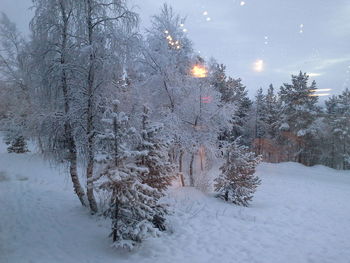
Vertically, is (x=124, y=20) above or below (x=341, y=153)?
above

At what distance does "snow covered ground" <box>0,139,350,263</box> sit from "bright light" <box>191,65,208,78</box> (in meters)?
7.23

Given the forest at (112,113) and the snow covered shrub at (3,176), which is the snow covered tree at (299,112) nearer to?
the forest at (112,113)

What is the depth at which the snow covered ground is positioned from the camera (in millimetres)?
6219

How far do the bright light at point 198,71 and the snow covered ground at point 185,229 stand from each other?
723cm

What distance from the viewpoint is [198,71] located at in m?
15.6

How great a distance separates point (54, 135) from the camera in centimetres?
796

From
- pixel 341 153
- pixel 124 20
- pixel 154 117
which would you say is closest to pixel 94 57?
pixel 124 20

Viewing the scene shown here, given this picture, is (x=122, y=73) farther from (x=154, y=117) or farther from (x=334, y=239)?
(x=334, y=239)

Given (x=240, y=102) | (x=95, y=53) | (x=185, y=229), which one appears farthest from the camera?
(x=240, y=102)

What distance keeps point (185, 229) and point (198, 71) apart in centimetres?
1041

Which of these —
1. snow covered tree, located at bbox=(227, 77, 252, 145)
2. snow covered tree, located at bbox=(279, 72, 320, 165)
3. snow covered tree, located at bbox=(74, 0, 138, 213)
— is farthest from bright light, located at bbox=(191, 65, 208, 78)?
snow covered tree, located at bbox=(279, 72, 320, 165)

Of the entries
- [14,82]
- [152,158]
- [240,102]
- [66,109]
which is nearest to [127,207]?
[152,158]

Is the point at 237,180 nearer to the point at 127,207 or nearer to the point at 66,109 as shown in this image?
the point at 127,207

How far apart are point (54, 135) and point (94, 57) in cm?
283
